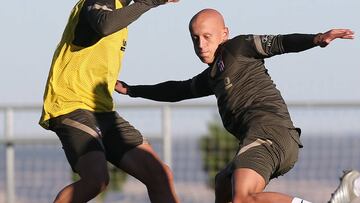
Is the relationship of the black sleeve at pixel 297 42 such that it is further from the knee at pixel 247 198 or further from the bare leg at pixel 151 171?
the bare leg at pixel 151 171

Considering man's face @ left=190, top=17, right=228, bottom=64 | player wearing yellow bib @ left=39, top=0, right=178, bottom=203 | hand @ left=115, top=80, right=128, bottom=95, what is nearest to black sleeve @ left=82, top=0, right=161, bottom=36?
player wearing yellow bib @ left=39, top=0, right=178, bottom=203

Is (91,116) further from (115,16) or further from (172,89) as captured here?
(115,16)

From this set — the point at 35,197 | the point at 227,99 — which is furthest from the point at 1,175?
the point at 227,99

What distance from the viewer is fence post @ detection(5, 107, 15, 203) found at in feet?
48.6

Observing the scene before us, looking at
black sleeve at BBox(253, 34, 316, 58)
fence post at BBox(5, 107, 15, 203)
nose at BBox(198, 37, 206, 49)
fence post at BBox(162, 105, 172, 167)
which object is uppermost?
black sleeve at BBox(253, 34, 316, 58)

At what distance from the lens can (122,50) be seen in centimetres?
1002

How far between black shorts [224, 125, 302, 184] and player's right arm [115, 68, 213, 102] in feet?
2.39

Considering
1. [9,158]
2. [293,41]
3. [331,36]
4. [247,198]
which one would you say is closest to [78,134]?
[247,198]

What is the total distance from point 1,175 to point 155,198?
5.21m

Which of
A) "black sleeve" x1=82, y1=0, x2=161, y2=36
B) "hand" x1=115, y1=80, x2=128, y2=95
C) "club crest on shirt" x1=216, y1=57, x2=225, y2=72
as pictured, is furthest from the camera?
"hand" x1=115, y1=80, x2=128, y2=95

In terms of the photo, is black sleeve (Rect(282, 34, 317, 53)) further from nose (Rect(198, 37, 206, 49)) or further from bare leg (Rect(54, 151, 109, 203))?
bare leg (Rect(54, 151, 109, 203))

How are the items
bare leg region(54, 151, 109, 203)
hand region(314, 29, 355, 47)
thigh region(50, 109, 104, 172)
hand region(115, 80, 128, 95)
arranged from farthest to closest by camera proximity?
hand region(115, 80, 128, 95) < thigh region(50, 109, 104, 172) < bare leg region(54, 151, 109, 203) < hand region(314, 29, 355, 47)

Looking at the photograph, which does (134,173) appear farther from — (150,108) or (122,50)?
(150,108)

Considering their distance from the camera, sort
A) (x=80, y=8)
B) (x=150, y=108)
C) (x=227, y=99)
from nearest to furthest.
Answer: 1. (x=227, y=99)
2. (x=80, y=8)
3. (x=150, y=108)
